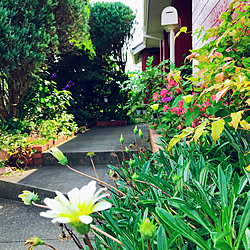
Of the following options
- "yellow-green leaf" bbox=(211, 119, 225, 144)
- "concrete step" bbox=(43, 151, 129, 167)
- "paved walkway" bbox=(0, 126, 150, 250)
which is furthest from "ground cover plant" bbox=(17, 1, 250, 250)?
"concrete step" bbox=(43, 151, 129, 167)

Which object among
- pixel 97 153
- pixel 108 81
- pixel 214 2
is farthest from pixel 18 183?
pixel 108 81

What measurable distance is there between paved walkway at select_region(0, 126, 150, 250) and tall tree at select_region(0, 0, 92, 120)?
1363 mm

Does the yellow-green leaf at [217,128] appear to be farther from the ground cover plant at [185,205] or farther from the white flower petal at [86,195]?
the white flower petal at [86,195]

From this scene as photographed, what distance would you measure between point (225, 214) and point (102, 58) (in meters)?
7.52

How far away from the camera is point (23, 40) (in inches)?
161

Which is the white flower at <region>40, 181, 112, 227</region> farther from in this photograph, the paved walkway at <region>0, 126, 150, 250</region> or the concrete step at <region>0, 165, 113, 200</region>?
the concrete step at <region>0, 165, 113, 200</region>

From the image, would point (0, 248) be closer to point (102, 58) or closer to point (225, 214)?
point (225, 214)

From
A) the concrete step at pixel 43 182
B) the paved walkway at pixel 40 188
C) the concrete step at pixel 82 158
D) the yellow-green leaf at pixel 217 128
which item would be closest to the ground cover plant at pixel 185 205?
the yellow-green leaf at pixel 217 128

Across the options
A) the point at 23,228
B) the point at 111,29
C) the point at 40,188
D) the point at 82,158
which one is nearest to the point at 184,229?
the point at 23,228

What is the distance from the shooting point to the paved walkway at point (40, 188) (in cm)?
209

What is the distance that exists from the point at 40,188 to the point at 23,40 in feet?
8.03

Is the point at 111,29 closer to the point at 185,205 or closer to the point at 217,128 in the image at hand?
the point at 217,128

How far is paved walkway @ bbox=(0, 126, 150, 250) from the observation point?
2.09 m

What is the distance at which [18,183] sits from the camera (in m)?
2.99
